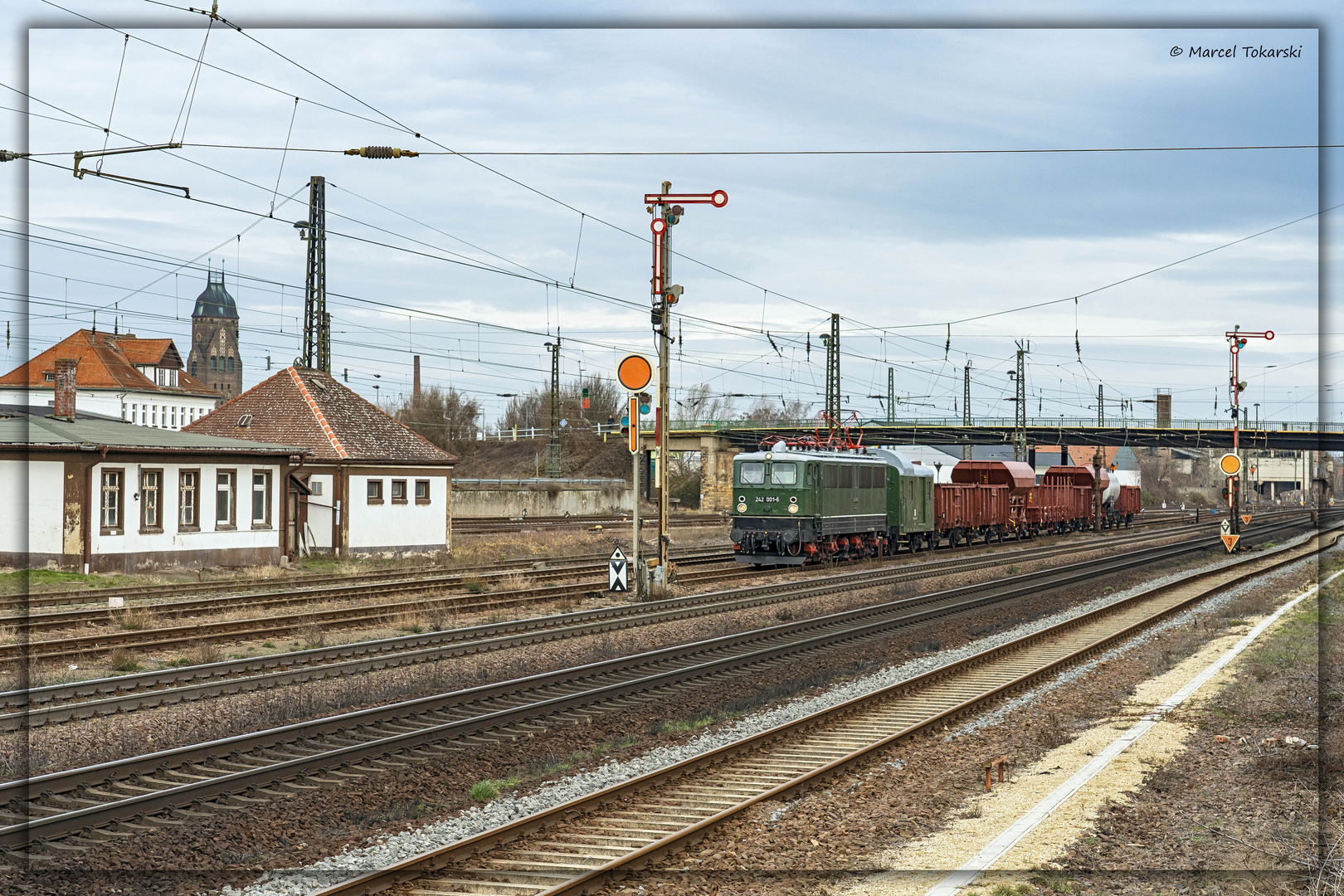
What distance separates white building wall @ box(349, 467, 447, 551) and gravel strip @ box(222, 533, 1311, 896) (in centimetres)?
2410

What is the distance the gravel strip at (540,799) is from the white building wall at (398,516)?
949 inches

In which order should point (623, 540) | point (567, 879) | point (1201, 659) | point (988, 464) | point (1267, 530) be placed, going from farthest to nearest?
1. point (1267, 530)
2. point (988, 464)
3. point (623, 540)
4. point (1201, 659)
5. point (567, 879)

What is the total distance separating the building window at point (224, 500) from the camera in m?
31.6

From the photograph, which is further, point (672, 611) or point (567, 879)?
point (672, 611)

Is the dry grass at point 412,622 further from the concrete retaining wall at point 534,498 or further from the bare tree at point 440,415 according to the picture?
the bare tree at point 440,415

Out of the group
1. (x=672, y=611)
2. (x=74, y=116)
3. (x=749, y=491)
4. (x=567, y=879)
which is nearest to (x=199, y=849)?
(x=567, y=879)

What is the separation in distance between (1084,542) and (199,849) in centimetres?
4899

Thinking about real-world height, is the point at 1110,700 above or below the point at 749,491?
below

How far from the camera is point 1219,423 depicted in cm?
9050

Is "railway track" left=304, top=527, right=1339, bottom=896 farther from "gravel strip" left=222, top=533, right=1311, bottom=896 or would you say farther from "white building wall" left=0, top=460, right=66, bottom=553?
"white building wall" left=0, top=460, right=66, bottom=553

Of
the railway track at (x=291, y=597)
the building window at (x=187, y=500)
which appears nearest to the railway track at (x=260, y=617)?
the railway track at (x=291, y=597)

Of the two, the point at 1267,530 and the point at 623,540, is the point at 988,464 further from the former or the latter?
the point at 1267,530

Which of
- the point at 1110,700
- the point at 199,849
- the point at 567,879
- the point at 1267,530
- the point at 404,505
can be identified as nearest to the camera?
the point at 567,879

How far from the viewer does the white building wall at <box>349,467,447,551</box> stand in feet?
120
